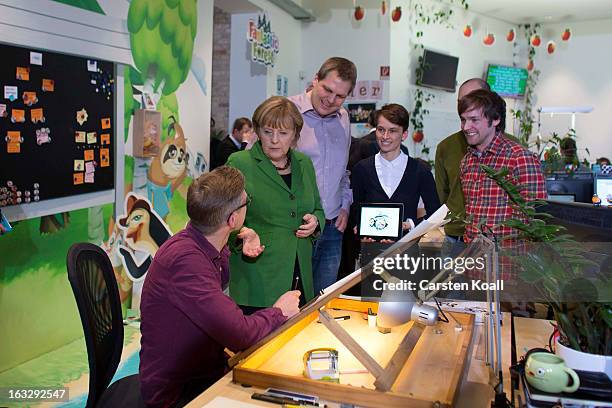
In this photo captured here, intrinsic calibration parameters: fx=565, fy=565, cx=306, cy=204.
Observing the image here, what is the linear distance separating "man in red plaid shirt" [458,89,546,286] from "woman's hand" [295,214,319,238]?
2.13 feet

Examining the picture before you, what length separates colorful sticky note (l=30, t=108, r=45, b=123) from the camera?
10.6 ft

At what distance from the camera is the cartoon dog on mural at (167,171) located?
14.4 ft

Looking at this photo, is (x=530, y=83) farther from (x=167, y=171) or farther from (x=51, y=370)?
(x=51, y=370)

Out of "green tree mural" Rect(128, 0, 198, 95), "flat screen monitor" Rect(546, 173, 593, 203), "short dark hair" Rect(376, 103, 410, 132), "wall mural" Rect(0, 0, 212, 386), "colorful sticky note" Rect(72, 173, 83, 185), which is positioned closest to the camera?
"short dark hair" Rect(376, 103, 410, 132)

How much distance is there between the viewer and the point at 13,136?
311cm

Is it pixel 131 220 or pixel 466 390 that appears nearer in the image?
pixel 466 390

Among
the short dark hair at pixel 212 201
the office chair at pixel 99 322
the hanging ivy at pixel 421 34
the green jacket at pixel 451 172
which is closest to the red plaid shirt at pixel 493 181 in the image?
the green jacket at pixel 451 172

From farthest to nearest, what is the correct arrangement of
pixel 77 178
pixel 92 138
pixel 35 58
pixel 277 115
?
pixel 92 138, pixel 77 178, pixel 35 58, pixel 277 115

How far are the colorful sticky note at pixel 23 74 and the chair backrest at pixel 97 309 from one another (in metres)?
1.70

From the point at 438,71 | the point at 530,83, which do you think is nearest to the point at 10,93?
the point at 438,71

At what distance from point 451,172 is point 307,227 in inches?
40.2

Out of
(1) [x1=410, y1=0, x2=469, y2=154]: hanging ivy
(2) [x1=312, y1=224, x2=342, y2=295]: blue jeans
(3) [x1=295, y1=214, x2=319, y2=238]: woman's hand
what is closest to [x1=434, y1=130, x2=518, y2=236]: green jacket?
(2) [x1=312, y1=224, x2=342, y2=295]: blue jeans

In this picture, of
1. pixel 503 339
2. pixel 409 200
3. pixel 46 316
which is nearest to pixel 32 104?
pixel 46 316

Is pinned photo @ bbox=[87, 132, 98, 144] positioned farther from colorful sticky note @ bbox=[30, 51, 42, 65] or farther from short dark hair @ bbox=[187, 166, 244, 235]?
short dark hair @ bbox=[187, 166, 244, 235]
